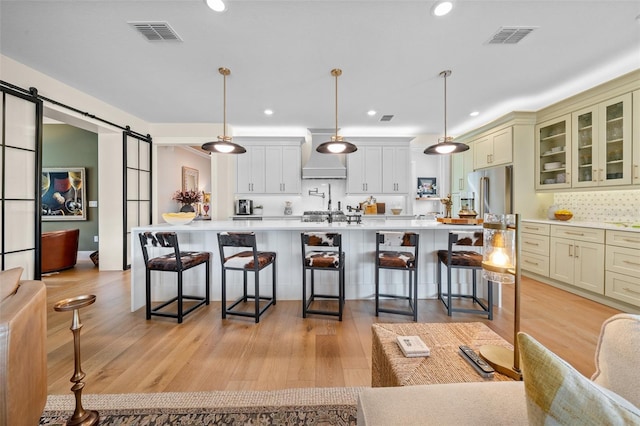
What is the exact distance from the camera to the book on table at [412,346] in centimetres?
120

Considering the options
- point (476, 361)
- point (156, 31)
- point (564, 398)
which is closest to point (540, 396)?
point (564, 398)

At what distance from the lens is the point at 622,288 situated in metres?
2.96

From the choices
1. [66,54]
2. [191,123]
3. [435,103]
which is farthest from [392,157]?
[66,54]

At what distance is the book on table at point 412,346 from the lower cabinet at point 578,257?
3.41m

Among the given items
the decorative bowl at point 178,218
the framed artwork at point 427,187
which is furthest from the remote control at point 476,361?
the framed artwork at point 427,187

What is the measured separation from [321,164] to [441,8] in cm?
376

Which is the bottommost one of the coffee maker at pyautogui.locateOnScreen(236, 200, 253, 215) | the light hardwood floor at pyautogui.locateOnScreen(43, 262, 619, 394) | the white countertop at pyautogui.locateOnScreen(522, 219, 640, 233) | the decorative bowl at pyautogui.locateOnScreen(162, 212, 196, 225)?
the light hardwood floor at pyautogui.locateOnScreen(43, 262, 619, 394)

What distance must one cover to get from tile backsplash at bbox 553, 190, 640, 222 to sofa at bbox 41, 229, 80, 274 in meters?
8.31

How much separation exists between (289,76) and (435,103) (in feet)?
8.00

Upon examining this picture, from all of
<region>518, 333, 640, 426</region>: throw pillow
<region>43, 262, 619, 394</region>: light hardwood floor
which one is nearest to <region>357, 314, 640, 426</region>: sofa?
<region>518, 333, 640, 426</region>: throw pillow

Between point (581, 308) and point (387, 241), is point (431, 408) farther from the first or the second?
point (581, 308)

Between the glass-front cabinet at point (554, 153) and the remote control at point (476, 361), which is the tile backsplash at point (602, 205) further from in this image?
the remote control at point (476, 361)

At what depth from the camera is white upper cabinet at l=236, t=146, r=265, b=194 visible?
5.81 meters

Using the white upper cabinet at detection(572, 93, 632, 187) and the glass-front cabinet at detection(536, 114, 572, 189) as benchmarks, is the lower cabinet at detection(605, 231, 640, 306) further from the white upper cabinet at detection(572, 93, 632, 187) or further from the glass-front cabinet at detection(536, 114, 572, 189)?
the glass-front cabinet at detection(536, 114, 572, 189)
